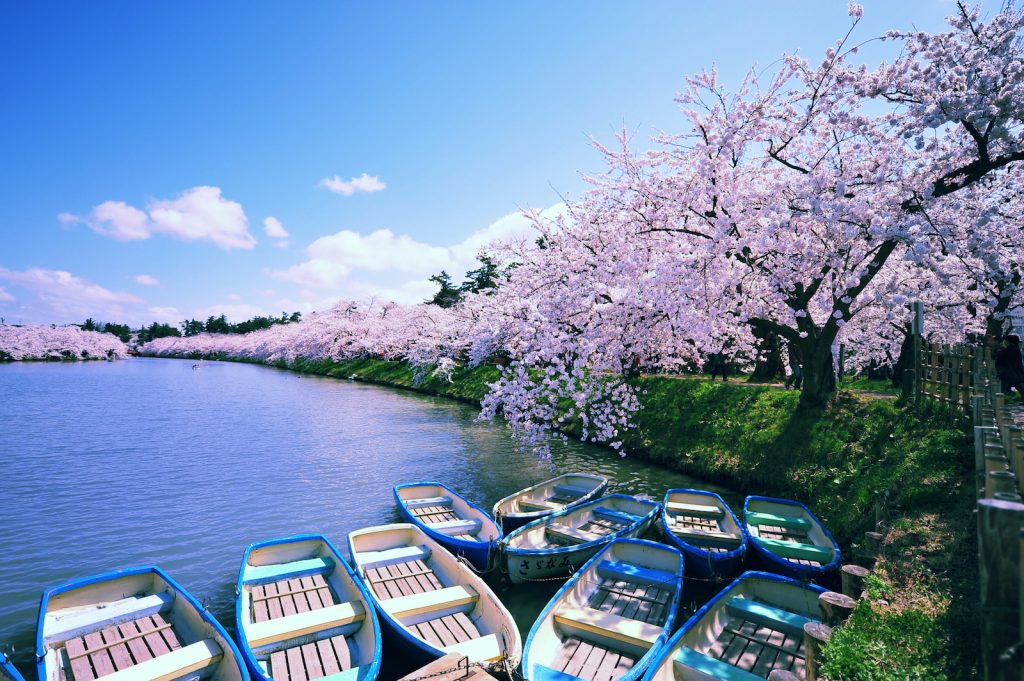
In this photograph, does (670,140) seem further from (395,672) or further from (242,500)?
(242,500)

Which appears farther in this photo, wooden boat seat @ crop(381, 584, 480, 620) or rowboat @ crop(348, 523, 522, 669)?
wooden boat seat @ crop(381, 584, 480, 620)

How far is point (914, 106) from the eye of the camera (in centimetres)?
1203

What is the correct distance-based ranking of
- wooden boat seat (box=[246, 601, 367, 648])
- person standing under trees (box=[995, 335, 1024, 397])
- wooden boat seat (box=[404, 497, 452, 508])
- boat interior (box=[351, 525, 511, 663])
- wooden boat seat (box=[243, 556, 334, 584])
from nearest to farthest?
1. wooden boat seat (box=[246, 601, 367, 648])
2. boat interior (box=[351, 525, 511, 663])
3. wooden boat seat (box=[243, 556, 334, 584])
4. wooden boat seat (box=[404, 497, 452, 508])
5. person standing under trees (box=[995, 335, 1024, 397])

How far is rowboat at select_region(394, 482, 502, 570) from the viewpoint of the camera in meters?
11.7

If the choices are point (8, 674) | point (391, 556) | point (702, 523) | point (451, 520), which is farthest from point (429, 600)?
point (702, 523)

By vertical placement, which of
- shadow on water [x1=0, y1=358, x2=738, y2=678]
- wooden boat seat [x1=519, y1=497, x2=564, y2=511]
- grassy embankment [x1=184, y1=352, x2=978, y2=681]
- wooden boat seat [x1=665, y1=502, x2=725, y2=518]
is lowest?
shadow on water [x1=0, y1=358, x2=738, y2=678]

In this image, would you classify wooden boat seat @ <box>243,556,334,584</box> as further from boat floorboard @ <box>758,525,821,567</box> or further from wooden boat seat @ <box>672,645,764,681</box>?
boat floorboard @ <box>758,525,821,567</box>

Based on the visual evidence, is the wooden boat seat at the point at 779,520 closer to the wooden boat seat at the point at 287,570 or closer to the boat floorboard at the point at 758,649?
the boat floorboard at the point at 758,649

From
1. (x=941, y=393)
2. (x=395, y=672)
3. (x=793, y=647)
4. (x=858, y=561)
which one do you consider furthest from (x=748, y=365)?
(x=395, y=672)

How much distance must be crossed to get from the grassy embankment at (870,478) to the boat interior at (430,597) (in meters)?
4.94

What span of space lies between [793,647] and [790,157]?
12.0 metres

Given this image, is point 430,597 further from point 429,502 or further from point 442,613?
point 429,502

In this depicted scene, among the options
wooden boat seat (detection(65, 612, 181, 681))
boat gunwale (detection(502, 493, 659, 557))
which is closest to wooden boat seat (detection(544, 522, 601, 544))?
boat gunwale (detection(502, 493, 659, 557))

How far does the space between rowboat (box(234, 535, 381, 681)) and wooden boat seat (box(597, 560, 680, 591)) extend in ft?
15.3
